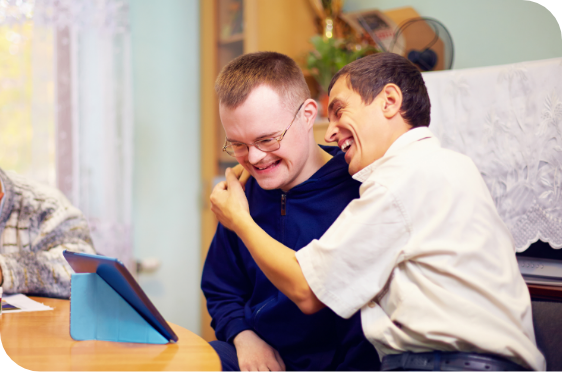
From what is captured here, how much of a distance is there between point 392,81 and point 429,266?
18.1 inches

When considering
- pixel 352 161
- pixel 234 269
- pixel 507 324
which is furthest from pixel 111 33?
pixel 507 324

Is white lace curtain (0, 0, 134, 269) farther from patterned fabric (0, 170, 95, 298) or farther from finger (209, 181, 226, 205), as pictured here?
finger (209, 181, 226, 205)

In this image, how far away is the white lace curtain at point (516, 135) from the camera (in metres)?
1.25

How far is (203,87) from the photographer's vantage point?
2.81 m

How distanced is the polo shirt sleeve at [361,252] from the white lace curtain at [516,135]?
2.02ft

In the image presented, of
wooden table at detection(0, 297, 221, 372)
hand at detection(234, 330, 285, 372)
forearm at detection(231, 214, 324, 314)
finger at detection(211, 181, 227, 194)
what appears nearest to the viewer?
wooden table at detection(0, 297, 221, 372)

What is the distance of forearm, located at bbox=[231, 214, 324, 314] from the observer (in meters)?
0.93

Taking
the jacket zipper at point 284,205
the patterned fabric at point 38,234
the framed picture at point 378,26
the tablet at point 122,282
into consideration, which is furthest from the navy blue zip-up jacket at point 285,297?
the framed picture at point 378,26

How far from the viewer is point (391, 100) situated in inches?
42.2

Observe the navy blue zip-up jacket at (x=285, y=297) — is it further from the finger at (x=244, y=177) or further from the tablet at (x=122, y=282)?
the tablet at (x=122, y=282)

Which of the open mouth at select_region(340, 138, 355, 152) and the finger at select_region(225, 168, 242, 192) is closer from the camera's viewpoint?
the open mouth at select_region(340, 138, 355, 152)

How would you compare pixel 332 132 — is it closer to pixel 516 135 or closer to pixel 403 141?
pixel 403 141

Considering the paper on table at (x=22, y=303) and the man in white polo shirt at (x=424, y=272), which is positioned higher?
the man in white polo shirt at (x=424, y=272)

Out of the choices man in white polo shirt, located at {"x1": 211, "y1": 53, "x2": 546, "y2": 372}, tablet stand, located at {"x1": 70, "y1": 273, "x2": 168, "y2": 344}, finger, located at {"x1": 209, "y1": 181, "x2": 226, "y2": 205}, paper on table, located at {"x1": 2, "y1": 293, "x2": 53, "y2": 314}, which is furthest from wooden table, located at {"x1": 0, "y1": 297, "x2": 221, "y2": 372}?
finger, located at {"x1": 209, "y1": 181, "x2": 226, "y2": 205}
